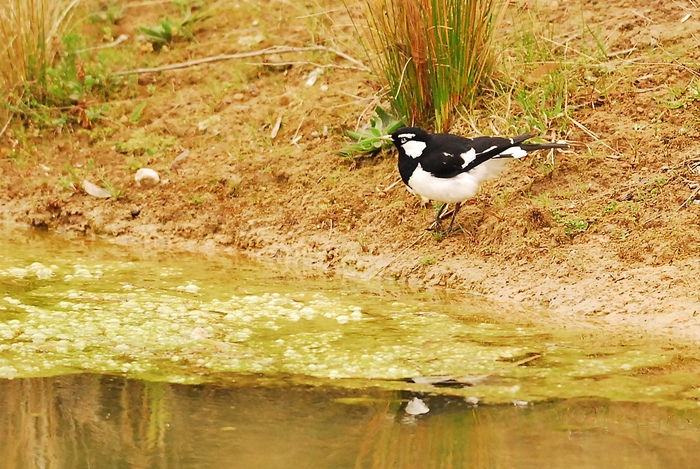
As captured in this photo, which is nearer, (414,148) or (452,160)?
(452,160)

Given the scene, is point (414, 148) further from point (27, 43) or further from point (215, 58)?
point (27, 43)

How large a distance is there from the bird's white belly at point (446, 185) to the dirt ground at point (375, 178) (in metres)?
0.26

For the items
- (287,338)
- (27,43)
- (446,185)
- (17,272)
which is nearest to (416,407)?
(287,338)

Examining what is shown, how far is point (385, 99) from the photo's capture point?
250 inches

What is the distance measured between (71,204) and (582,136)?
3.32m

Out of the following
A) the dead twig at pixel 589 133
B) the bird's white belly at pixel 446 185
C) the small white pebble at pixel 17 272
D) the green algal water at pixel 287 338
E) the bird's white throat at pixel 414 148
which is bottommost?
the small white pebble at pixel 17 272

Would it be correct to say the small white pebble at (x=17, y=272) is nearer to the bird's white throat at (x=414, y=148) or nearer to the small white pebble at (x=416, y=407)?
the bird's white throat at (x=414, y=148)

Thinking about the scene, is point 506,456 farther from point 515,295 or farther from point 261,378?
point 515,295

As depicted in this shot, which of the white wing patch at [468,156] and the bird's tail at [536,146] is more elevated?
the bird's tail at [536,146]

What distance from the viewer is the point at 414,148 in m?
5.38

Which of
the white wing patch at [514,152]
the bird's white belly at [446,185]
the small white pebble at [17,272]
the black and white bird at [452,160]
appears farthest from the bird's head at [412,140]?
the small white pebble at [17,272]

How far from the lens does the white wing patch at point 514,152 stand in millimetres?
5262

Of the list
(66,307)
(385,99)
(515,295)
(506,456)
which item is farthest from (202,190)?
(506,456)

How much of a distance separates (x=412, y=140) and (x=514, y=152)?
1.84ft
